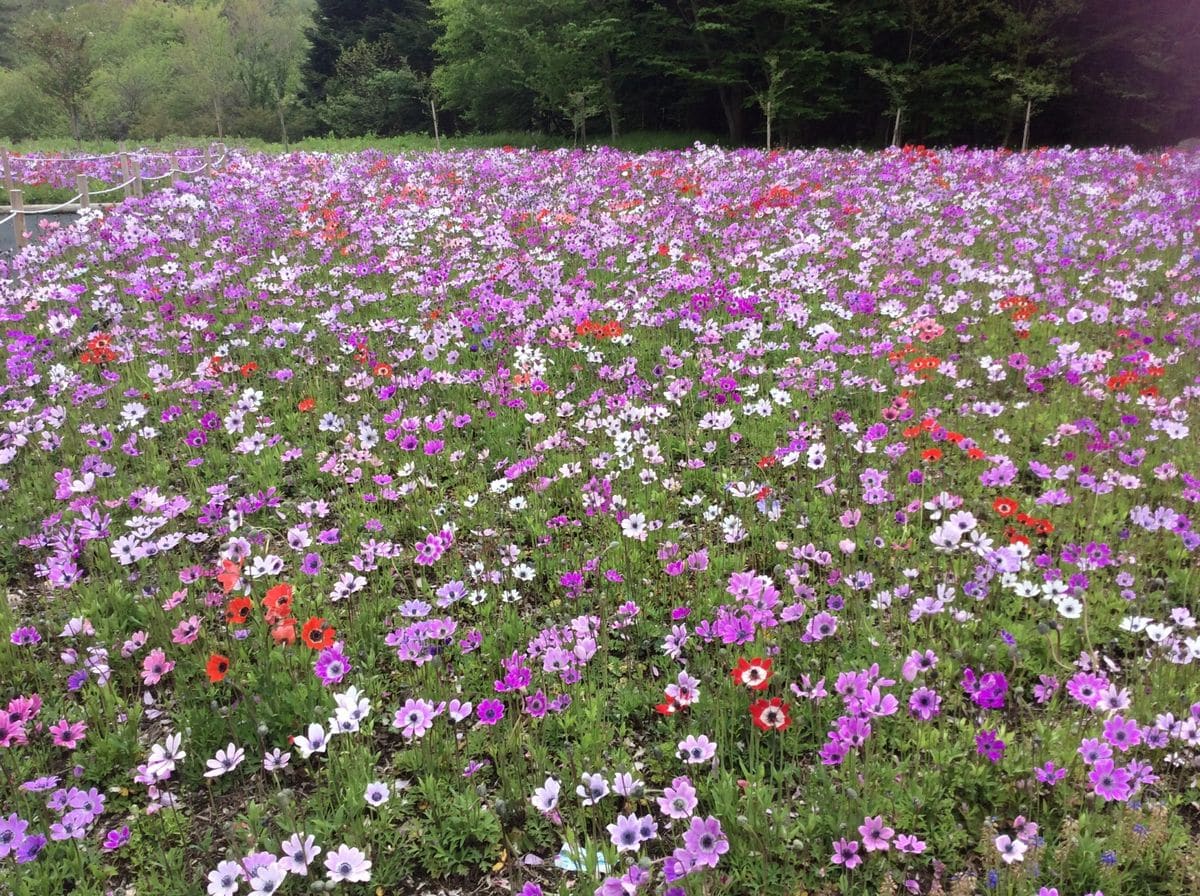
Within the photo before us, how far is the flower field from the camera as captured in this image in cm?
→ 260

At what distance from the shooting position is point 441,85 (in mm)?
38281

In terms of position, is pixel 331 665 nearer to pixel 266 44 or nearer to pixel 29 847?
pixel 29 847

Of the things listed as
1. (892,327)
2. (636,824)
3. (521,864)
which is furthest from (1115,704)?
(892,327)

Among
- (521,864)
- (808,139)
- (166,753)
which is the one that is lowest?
(521,864)

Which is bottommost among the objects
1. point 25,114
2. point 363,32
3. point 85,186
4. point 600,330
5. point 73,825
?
point 73,825

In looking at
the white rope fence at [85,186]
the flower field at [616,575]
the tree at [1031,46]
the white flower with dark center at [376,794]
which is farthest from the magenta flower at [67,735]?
the tree at [1031,46]

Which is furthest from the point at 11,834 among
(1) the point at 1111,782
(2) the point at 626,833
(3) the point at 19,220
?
(3) the point at 19,220

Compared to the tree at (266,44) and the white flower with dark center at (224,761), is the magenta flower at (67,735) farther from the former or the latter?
the tree at (266,44)

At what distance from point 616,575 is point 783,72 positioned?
2061 centimetres

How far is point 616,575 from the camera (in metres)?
3.68

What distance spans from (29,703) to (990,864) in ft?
11.3

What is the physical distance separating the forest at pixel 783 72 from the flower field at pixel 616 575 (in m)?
14.0

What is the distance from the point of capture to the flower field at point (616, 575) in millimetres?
2604

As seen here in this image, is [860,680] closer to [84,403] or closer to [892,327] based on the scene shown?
[892,327]
